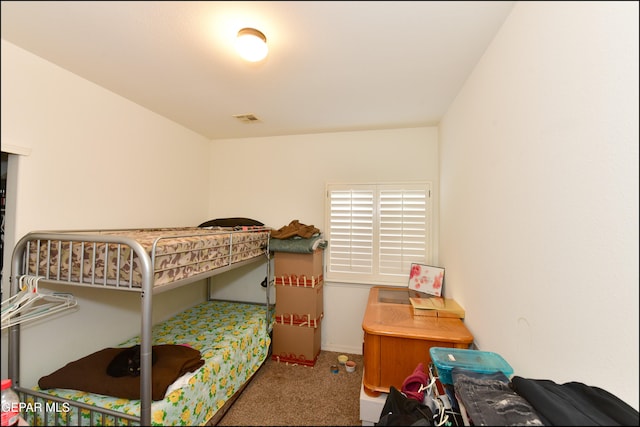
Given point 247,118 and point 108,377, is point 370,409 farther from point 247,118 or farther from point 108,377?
point 247,118

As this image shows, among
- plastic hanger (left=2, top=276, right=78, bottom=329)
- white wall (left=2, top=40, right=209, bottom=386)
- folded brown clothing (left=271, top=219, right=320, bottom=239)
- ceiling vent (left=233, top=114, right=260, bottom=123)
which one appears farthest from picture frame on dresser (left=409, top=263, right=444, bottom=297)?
plastic hanger (left=2, top=276, right=78, bottom=329)

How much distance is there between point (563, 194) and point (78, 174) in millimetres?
2499

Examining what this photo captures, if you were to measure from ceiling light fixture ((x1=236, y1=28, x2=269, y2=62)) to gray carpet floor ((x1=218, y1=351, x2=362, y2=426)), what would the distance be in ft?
6.42

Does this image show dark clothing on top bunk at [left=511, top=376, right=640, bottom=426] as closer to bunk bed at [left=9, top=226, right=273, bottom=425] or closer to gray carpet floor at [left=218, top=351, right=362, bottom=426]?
gray carpet floor at [left=218, top=351, right=362, bottom=426]

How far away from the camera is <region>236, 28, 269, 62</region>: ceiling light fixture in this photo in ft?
3.82

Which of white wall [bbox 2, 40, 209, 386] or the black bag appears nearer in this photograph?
the black bag

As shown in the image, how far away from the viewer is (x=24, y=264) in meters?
1.35

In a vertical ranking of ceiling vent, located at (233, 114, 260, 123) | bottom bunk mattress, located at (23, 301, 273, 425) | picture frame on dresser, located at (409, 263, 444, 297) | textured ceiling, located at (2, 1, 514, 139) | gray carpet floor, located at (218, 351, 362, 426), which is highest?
ceiling vent, located at (233, 114, 260, 123)

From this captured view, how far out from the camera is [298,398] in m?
1.70

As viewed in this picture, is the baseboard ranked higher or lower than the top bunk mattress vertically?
lower

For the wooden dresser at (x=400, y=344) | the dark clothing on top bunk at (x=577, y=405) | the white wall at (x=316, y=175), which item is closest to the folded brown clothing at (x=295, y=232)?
the white wall at (x=316, y=175)

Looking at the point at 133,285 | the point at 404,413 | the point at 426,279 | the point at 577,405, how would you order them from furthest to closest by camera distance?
the point at 426,279, the point at 133,285, the point at 404,413, the point at 577,405

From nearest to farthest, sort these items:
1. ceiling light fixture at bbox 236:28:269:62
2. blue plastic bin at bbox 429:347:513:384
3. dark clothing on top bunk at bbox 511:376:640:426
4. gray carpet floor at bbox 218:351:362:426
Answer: dark clothing on top bunk at bbox 511:376:640:426, blue plastic bin at bbox 429:347:513:384, ceiling light fixture at bbox 236:28:269:62, gray carpet floor at bbox 218:351:362:426

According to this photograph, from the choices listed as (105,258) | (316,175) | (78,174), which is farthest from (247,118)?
(105,258)
